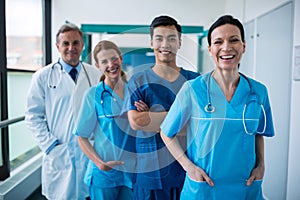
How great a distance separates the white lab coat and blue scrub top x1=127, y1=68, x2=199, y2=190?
0.60m

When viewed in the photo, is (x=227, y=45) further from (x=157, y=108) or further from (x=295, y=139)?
(x=295, y=139)

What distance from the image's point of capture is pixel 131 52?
108 cm

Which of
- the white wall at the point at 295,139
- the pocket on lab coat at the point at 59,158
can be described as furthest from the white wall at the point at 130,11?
the pocket on lab coat at the point at 59,158

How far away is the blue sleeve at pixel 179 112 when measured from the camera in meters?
0.99

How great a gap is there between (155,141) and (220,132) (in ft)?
0.86

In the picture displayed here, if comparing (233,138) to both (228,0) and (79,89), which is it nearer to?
(79,89)

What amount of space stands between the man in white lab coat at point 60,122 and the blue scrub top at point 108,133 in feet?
1.02

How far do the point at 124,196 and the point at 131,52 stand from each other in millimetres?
660

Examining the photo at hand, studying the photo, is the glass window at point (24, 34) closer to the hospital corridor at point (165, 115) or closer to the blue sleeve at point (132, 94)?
the hospital corridor at point (165, 115)

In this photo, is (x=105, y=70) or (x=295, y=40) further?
(x=295, y=40)

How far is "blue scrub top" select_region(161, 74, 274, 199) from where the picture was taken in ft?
3.15

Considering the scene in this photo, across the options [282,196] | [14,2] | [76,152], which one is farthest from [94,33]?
[282,196]

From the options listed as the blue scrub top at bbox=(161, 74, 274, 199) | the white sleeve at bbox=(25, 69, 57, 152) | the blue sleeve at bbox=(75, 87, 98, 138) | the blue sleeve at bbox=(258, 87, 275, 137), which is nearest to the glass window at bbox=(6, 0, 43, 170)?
the white sleeve at bbox=(25, 69, 57, 152)

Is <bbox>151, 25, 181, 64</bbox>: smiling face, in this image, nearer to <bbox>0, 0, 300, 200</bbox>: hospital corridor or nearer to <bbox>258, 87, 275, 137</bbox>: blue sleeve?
<bbox>0, 0, 300, 200</bbox>: hospital corridor
